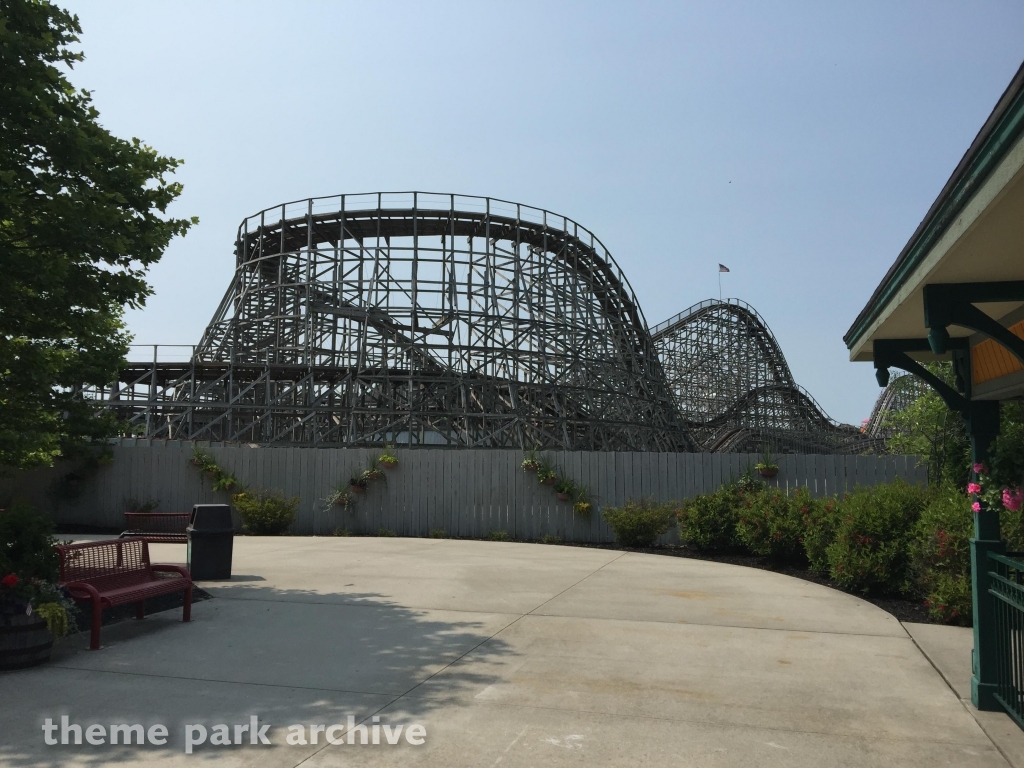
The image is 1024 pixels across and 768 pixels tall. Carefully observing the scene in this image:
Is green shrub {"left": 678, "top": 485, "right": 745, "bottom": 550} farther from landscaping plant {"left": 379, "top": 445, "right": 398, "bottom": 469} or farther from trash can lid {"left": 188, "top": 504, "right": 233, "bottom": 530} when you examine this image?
trash can lid {"left": 188, "top": 504, "right": 233, "bottom": 530}

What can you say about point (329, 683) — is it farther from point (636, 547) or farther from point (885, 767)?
point (636, 547)

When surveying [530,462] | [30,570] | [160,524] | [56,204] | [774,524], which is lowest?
[160,524]

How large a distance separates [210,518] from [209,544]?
33cm

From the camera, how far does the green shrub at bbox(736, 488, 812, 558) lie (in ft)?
40.0

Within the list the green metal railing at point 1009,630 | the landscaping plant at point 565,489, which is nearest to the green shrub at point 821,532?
the landscaping plant at point 565,489

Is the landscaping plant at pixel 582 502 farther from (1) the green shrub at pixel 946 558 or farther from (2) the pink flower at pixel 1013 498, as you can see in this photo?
(2) the pink flower at pixel 1013 498

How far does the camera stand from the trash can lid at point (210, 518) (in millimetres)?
10352

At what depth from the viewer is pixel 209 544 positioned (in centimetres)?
1037

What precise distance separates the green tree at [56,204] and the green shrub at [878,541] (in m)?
8.53

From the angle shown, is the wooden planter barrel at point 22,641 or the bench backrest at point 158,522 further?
the bench backrest at point 158,522

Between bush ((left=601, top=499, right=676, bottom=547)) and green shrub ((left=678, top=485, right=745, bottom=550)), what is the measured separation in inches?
33.8

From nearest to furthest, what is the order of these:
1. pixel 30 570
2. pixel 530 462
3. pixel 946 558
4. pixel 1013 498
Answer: pixel 1013 498 → pixel 30 570 → pixel 946 558 → pixel 530 462

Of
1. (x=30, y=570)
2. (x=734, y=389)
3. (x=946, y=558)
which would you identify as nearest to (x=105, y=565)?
(x=30, y=570)

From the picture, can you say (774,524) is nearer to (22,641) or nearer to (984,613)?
(984,613)
